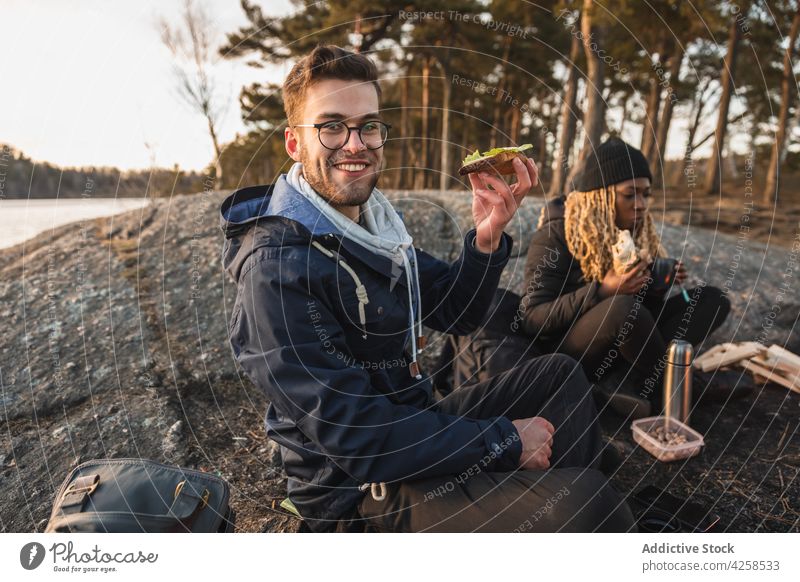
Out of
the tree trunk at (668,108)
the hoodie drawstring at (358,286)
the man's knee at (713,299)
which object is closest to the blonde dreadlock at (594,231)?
the man's knee at (713,299)

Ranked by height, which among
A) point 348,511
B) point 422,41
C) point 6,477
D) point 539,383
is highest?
point 422,41

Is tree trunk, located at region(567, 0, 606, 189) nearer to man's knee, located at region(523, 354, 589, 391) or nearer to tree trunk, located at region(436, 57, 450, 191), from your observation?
tree trunk, located at region(436, 57, 450, 191)

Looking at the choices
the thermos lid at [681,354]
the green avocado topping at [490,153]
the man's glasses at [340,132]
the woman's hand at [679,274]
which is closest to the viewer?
the man's glasses at [340,132]

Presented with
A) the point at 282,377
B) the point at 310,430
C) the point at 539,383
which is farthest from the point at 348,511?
the point at 539,383

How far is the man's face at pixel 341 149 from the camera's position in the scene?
1.98 m

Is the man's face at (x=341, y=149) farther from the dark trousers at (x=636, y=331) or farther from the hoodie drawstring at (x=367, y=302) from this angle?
the dark trousers at (x=636, y=331)

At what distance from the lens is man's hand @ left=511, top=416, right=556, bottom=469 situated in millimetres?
1815

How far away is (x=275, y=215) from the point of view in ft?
5.88

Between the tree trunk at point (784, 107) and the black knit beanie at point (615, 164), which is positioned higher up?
the tree trunk at point (784, 107)

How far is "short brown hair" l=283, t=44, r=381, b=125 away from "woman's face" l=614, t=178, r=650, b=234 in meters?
2.19

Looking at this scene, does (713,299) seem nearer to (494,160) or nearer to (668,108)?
(494,160)

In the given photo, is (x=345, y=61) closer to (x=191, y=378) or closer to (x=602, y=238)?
(x=602, y=238)

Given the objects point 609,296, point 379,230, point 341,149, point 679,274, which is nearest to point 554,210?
point 609,296

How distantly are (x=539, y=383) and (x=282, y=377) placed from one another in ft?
4.20
